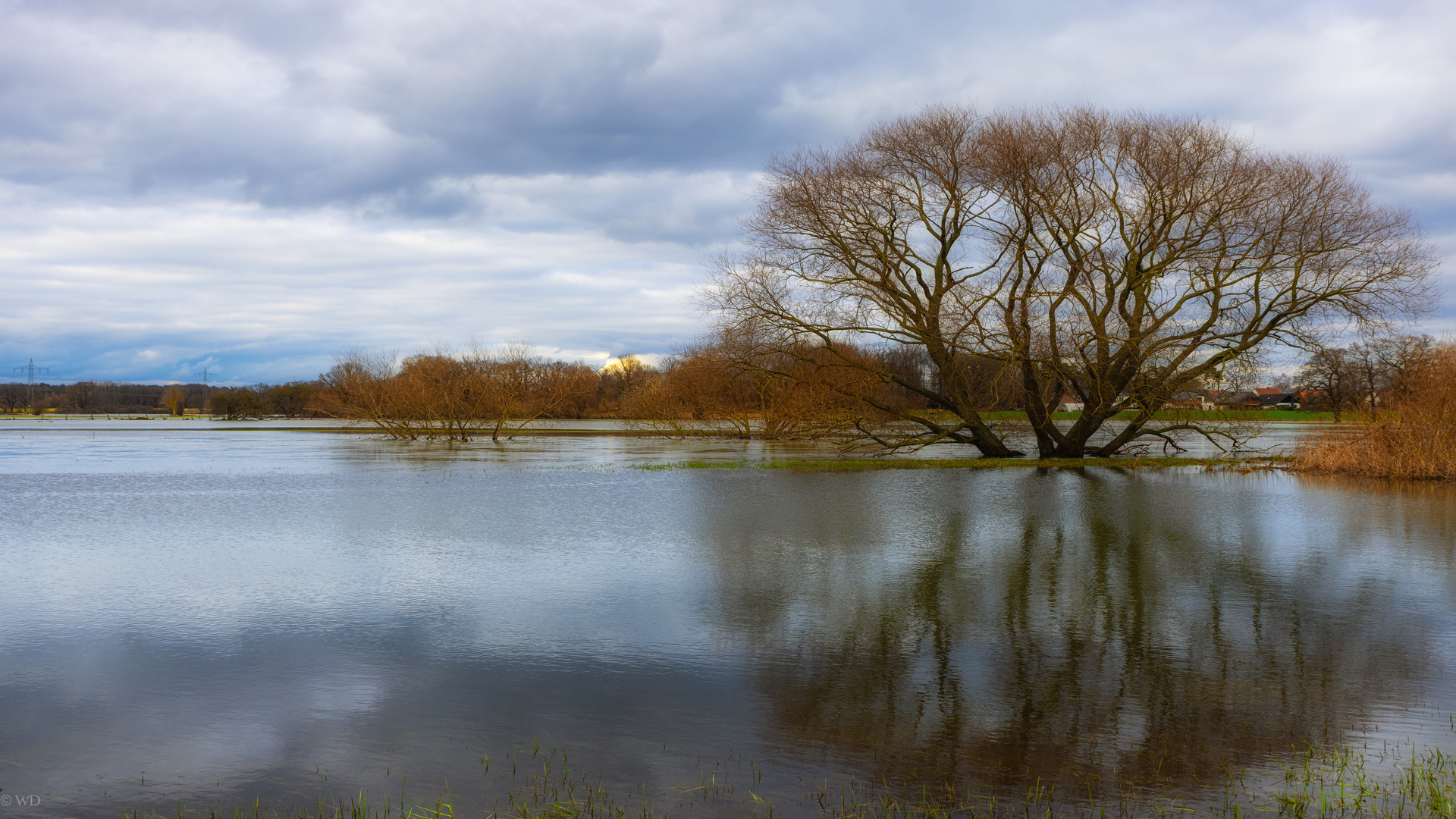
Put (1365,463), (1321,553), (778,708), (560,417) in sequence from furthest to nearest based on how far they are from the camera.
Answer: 1. (560,417)
2. (1365,463)
3. (1321,553)
4. (778,708)

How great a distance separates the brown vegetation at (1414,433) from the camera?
20312 mm

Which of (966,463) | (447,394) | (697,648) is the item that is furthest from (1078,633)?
(447,394)

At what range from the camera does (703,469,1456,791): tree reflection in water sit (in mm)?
5113

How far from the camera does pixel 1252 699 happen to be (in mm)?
5777

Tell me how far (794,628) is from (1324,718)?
3.55m

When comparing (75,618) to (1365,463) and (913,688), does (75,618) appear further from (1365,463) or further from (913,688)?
(1365,463)

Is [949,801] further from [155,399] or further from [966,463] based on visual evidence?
[155,399]

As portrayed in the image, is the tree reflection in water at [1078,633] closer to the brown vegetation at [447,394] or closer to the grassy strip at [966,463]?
the grassy strip at [966,463]

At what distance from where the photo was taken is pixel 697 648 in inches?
275

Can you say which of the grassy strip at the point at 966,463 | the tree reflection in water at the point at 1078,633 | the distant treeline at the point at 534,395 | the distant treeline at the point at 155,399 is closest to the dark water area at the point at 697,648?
the tree reflection in water at the point at 1078,633

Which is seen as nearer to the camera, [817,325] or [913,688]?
[913,688]

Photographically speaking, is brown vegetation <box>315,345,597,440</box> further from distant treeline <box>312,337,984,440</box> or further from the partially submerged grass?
the partially submerged grass

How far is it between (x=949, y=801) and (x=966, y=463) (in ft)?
71.9

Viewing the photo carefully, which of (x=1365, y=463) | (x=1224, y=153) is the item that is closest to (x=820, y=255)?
(x=1224, y=153)
